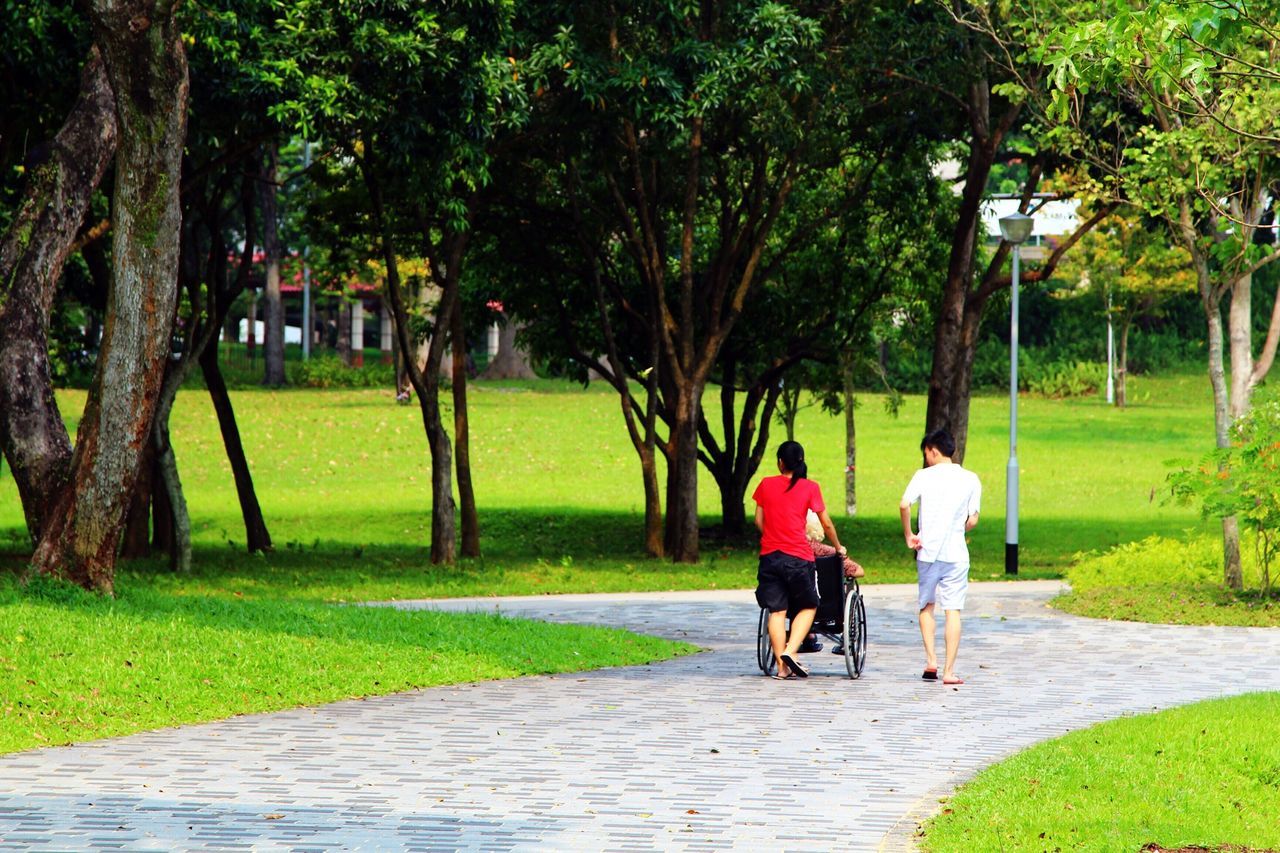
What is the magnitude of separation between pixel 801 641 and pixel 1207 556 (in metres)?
8.77

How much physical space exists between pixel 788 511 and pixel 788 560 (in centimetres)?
33

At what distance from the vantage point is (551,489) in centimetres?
3794

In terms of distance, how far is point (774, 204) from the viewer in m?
24.1

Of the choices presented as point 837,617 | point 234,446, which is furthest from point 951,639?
point 234,446

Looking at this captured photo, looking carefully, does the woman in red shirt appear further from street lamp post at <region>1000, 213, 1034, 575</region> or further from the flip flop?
street lamp post at <region>1000, 213, 1034, 575</region>

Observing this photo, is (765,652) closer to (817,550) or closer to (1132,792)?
(817,550)

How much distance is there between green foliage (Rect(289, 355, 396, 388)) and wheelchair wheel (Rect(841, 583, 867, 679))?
4405cm

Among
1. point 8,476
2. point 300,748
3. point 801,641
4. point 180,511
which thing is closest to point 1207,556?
point 801,641

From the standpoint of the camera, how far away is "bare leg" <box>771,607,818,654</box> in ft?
40.4

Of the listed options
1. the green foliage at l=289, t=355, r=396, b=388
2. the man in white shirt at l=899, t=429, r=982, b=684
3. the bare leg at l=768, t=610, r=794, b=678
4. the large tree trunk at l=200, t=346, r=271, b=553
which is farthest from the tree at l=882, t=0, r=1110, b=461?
the green foliage at l=289, t=355, r=396, b=388

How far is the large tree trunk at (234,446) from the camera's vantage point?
2403cm

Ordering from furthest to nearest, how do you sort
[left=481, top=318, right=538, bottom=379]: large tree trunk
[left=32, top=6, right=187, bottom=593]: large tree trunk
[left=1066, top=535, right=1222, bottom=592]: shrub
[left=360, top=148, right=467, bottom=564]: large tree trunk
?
[left=481, top=318, right=538, bottom=379]: large tree trunk < [left=360, top=148, right=467, bottom=564]: large tree trunk < [left=1066, top=535, right=1222, bottom=592]: shrub < [left=32, top=6, right=187, bottom=593]: large tree trunk

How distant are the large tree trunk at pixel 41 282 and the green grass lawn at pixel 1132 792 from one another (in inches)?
352

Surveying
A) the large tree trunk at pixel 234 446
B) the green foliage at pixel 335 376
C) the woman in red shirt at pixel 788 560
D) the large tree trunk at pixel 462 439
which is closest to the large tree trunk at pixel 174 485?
the large tree trunk at pixel 234 446
